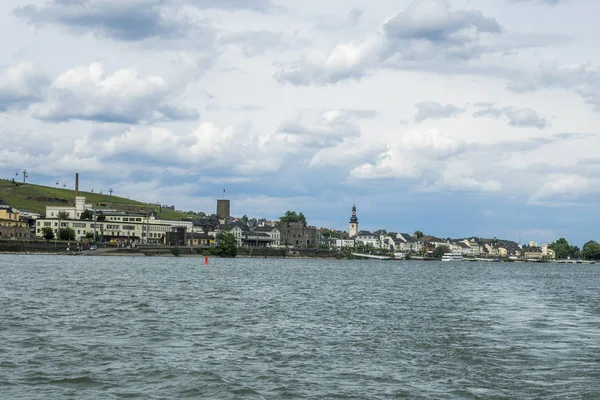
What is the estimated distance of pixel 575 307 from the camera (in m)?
61.1

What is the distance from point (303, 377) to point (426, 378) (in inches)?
171

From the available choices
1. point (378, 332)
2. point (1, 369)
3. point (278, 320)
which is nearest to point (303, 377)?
point (1, 369)

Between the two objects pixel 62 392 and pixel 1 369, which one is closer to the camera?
pixel 62 392

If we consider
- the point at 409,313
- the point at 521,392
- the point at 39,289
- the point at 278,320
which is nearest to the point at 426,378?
the point at 521,392

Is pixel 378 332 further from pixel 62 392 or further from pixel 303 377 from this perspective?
pixel 62 392

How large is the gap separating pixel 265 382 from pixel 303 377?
1.61 meters

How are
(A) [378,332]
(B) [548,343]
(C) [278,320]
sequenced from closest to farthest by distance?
1. (B) [548,343]
2. (A) [378,332]
3. (C) [278,320]

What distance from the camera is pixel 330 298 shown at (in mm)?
64562

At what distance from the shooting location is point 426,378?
27.2m

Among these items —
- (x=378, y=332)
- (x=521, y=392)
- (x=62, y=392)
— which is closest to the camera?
(x=62, y=392)

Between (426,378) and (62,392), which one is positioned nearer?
(62,392)

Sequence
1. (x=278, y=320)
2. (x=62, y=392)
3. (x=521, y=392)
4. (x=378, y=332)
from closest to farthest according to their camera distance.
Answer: (x=62, y=392) → (x=521, y=392) → (x=378, y=332) → (x=278, y=320)

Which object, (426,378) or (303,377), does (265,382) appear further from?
(426,378)

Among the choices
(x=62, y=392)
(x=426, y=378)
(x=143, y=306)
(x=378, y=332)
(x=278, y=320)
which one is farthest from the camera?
(x=143, y=306)
